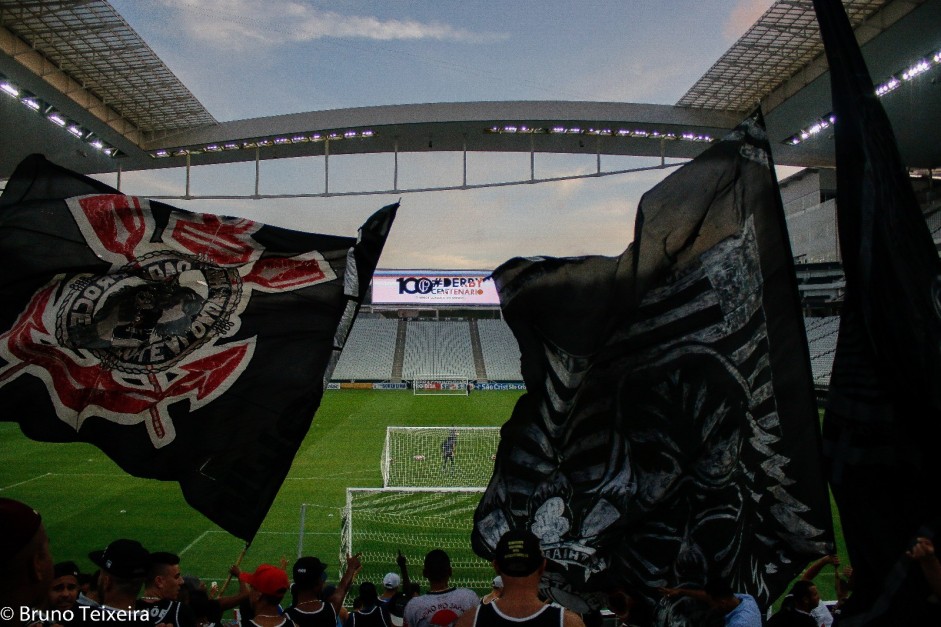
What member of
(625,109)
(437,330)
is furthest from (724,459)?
Result: (437,330)

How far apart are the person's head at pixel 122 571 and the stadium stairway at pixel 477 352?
140ft

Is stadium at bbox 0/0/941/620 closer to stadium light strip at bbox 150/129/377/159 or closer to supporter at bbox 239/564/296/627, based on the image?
stadium light strip at bbox 150/129/377/159

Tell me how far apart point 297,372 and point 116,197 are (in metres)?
1.59

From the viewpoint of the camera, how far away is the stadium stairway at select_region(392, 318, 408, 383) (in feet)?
151

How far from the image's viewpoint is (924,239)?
2305mm

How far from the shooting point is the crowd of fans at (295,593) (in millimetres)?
1604

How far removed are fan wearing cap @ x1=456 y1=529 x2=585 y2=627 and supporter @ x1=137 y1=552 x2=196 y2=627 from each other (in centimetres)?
194

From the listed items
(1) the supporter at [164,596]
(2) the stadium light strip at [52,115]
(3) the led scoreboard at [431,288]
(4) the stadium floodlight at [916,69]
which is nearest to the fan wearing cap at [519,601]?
(1) the supporter at [164,596]

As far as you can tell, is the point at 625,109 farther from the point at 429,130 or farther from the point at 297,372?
the point at 297,372

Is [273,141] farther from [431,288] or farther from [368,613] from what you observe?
[431,288]

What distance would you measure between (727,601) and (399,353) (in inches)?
1841

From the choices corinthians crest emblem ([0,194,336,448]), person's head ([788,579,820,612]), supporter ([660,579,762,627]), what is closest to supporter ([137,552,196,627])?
corinthians crest emblem ([0,194,336,448])

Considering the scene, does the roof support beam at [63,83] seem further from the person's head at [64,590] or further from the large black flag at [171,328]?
the person's head at [64,590]

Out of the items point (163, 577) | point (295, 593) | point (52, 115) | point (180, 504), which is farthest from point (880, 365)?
point (52, 115)
